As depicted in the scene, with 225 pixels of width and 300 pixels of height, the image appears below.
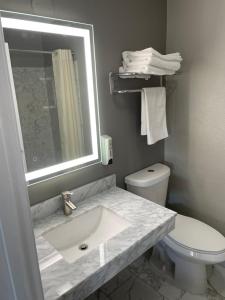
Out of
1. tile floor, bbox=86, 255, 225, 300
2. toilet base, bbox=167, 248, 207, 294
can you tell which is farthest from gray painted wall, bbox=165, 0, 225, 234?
tile floor, bbox=86, 255, 225, 300

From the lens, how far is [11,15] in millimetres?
1032

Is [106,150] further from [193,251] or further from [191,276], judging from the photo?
[191,276]

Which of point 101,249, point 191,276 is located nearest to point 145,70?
point 101,249

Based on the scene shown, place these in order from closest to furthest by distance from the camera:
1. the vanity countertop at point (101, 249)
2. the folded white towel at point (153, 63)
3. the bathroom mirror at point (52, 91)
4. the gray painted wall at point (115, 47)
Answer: the vanity countertop at point (101, 249), the bathroom mirror at point (52, 91), the gray painted wall at point (115, 47), the folded white towel at point (153, 63)

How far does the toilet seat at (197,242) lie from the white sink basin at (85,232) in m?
0.50

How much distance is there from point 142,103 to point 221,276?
148 centimetres

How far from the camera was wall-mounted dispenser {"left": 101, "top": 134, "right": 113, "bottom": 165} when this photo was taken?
1441mm

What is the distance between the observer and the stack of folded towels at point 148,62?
4.48ft

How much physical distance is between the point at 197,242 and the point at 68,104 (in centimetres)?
123

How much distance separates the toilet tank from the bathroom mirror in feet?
1.18

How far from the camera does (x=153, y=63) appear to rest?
4.54 ft

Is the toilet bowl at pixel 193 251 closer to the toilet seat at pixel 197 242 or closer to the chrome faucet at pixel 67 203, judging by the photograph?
the toilet seat at pixel 197 242

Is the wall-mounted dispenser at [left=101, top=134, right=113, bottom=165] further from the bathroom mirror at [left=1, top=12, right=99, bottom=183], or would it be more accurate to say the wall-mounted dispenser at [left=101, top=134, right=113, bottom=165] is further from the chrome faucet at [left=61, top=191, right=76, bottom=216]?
the chrome faucet at [left=61, top=191, right=76, bottom=216]

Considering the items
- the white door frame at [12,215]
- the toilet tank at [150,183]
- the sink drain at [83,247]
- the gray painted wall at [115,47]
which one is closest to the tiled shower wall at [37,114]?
the gray painted wall at [115,47]
